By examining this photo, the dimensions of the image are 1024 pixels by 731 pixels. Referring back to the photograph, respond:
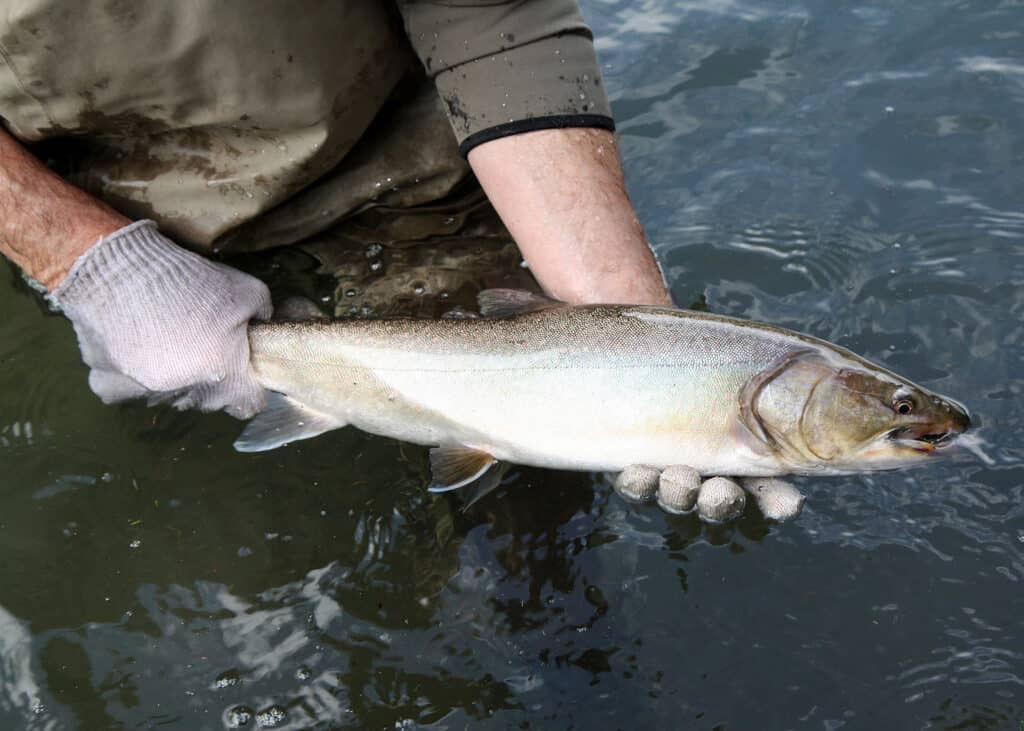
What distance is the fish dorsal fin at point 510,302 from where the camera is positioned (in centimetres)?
282

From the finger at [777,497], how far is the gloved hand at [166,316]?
1576mm

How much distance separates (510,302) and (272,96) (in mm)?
1066

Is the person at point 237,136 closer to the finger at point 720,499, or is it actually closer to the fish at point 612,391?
the fish at point 612,391

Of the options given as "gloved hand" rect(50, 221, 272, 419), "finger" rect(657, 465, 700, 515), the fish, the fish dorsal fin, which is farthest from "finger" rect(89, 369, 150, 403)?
"finger" rect(657, 465, 700, 515)

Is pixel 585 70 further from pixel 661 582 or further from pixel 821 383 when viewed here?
pixel 661 582

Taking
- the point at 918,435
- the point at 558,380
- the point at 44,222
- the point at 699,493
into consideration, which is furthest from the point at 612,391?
the point at 44,222

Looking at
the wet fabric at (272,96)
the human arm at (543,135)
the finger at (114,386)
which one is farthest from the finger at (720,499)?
the finger at (114,386)

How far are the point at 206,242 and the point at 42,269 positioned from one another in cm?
56

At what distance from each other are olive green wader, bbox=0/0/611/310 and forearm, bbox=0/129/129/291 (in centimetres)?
19

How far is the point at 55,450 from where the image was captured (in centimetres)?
354

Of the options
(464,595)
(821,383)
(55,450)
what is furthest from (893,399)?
(55,450)

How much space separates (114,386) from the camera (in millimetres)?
3309

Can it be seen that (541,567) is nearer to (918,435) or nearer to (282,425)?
(282,425)

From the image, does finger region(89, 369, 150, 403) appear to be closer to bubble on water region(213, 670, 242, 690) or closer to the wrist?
the wrist
